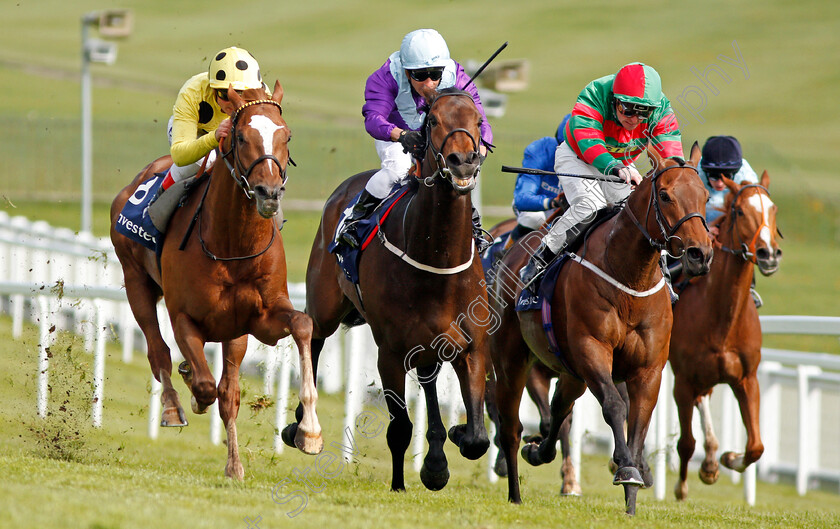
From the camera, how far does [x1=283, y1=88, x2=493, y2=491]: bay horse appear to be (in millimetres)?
5801

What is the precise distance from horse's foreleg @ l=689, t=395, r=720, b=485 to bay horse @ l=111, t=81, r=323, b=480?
11.6 ft

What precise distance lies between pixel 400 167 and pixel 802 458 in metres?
4.96

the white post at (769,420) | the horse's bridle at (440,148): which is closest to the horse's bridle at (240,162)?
the horse's bridle at (440,148)

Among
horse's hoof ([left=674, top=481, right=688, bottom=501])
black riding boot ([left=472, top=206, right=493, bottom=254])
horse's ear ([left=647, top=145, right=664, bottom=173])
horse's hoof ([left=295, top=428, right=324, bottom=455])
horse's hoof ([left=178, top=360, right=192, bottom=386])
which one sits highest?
horse's ear ([left=647, top=145, right=664, bottom=173])

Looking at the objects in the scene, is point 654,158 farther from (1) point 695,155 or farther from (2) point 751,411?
(2) point 751,411

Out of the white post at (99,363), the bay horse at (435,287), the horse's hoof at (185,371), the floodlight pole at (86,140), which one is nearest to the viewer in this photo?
the bay horse at (435,287)

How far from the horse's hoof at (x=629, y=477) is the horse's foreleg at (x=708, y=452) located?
2680mm

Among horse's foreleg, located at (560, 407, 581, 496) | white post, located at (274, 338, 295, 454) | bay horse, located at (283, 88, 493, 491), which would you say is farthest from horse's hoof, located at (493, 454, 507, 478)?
white post, located at (274, 338, 295, 454)

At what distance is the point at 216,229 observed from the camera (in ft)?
21.1

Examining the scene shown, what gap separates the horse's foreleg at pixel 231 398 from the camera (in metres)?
6.68

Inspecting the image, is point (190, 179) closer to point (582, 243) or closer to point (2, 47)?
point (582, 243)

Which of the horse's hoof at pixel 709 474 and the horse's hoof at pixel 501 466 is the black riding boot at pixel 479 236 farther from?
the horse's hoof at pixel 709 474

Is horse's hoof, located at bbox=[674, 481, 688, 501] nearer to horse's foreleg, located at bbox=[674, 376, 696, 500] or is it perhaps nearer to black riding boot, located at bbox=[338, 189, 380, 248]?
horse's foreleg, located at bbox=[674, 376, 696, 500]

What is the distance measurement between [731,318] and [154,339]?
3921 mm
